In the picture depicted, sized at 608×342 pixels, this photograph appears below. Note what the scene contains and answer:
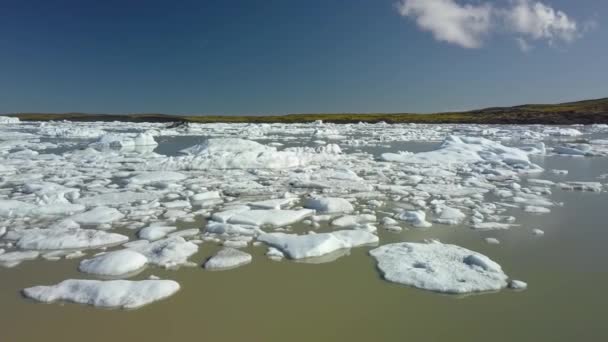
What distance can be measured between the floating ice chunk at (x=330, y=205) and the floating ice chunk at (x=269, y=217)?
0.16 metres

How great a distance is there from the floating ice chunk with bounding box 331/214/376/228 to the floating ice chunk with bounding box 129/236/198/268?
4.36 ft

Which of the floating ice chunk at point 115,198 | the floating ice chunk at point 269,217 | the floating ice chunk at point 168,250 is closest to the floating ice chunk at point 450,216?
the floating ice chunk at point 269,217

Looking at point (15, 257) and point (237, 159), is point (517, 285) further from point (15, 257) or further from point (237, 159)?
→ point (237, 159)

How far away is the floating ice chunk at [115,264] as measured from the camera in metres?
2.50

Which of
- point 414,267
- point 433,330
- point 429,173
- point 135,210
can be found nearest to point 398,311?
point 433,330

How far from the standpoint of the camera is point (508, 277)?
2.44 metres

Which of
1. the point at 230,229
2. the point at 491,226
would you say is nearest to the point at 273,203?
the point at 230,229

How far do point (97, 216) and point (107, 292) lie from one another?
76.6 inches

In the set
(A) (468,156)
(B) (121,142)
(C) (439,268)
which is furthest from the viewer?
(B) (121,142)

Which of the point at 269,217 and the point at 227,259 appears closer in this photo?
the point at 227,259

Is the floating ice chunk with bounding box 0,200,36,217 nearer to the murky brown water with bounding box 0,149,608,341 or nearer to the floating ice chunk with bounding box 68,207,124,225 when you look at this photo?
the floating ice chunk with bounding box 68,207,124,225

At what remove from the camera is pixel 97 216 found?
3861 millimetres

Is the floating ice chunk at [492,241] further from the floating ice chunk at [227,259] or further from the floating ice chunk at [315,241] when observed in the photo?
the floating ice chunk at [227,259]

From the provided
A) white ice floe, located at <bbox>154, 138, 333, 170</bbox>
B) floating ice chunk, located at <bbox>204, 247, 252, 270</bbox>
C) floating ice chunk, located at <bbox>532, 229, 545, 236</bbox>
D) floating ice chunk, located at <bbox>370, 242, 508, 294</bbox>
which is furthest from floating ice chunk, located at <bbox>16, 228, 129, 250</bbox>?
white ice floe, located at <bbox>154, 138, 333, 170</bbox>
